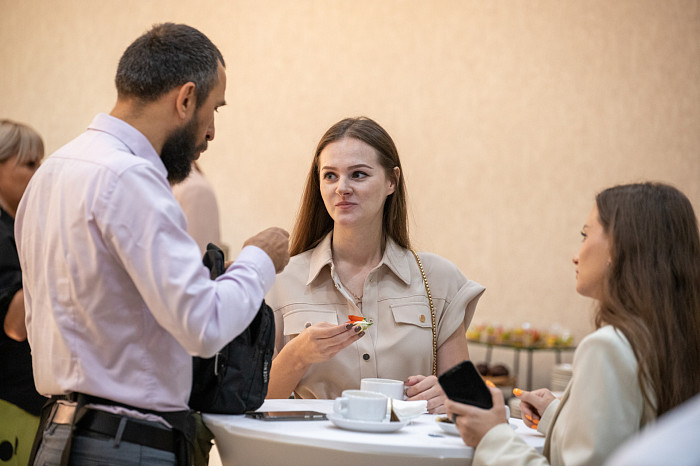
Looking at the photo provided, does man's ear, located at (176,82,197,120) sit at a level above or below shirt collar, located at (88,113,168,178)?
above

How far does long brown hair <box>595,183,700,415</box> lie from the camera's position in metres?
1.47

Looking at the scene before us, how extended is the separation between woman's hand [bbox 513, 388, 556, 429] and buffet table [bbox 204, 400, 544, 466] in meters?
0.13

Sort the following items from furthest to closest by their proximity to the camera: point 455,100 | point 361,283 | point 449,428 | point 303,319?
point 455,100, point 361,283, point 303,319, point 449,428

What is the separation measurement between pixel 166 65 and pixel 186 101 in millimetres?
91

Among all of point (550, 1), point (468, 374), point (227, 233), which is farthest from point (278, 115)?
point (468, 374)

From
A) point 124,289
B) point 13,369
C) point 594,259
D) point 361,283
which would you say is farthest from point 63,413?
point 361,283

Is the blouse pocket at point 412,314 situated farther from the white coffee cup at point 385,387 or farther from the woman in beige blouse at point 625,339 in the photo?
the woman in beige blouse at point 625,339

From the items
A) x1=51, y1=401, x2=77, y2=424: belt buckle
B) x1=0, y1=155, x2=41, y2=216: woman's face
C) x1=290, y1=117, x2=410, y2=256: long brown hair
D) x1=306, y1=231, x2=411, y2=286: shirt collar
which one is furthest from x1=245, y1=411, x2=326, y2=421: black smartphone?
x1=0, y1=155, x2=41, y2=216: woman's face

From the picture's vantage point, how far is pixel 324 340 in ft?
7.31

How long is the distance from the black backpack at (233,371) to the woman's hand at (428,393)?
57cm

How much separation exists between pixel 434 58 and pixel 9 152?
14.8 ft

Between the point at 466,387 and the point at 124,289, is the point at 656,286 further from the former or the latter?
the point at 124,289

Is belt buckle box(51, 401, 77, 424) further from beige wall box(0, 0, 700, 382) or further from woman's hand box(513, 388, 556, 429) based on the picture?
beige wall box(0, 0, 700, 382)

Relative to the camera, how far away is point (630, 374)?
1.46m
